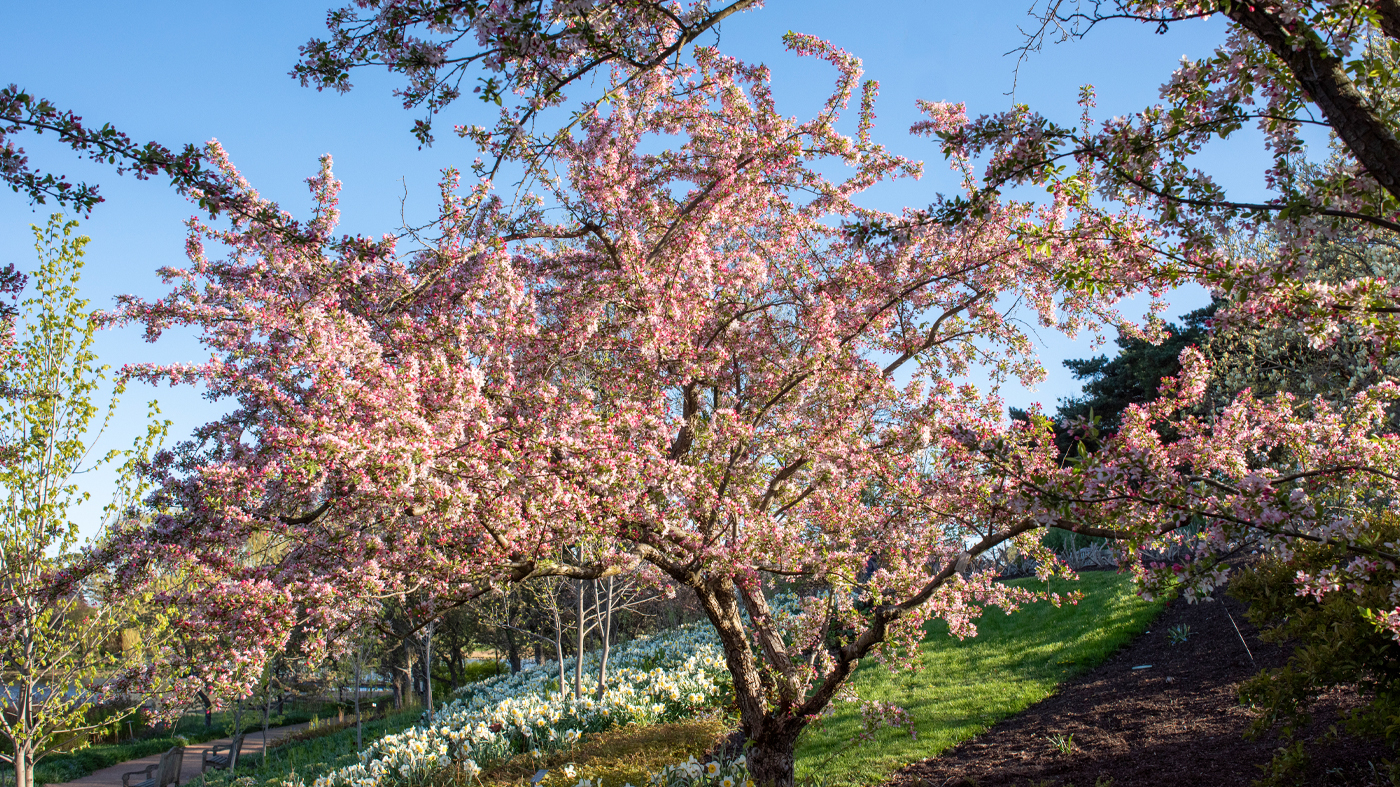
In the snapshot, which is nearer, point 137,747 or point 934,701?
point 934,701

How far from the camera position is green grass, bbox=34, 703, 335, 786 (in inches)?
773

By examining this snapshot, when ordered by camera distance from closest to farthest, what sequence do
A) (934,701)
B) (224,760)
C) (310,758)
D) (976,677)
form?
(934,701), (976,677), (310,758), (224,760)

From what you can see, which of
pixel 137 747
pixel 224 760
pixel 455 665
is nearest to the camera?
pixel 224 760

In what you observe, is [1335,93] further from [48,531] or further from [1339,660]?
[48,531]

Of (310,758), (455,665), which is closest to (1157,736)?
(310,758)

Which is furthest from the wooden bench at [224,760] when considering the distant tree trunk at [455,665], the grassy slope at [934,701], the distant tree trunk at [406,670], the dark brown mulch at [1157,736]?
the dark brown mulch at [1157,736]

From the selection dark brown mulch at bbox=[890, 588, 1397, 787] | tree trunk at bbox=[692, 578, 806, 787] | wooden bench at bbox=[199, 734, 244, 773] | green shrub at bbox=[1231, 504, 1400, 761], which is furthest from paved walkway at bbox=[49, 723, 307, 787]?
green shrub at bbox=[1231, 504, 1400, 761]

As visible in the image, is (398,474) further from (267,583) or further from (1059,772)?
(1059,772)

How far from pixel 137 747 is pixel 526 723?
73.4ft

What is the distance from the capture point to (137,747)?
2392 cm

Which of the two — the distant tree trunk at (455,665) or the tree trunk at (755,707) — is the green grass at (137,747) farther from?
the tree trunk at (755,707)

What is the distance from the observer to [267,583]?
4910mm

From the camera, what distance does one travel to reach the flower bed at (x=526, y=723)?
909cm

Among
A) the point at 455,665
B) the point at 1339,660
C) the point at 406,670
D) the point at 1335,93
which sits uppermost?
the point at 1335,93
